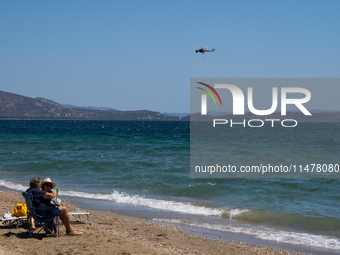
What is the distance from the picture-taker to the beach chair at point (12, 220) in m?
8.22

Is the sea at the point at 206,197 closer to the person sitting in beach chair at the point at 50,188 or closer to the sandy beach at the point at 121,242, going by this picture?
the sandy beach at the point at 121,242

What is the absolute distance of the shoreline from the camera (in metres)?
7.09

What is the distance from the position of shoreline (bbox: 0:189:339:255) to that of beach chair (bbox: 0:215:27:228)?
0.49 feet

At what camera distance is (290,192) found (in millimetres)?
15547

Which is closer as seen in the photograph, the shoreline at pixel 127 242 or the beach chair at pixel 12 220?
the shoreline at pixel 127 242

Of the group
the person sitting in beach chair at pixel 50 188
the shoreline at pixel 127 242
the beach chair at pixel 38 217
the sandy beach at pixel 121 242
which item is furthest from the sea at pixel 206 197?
the beach chair at pixel 38 217

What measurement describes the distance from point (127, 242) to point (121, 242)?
14 centimetres

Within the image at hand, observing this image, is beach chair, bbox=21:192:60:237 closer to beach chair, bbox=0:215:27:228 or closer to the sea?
beach chair, bbox=0:215:27:228

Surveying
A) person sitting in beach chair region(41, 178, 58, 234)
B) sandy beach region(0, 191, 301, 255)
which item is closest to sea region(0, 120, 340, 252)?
sandy beach region(0, 191, 301, 255)

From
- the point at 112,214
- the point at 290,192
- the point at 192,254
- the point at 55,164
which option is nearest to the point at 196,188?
the point at 290,192
